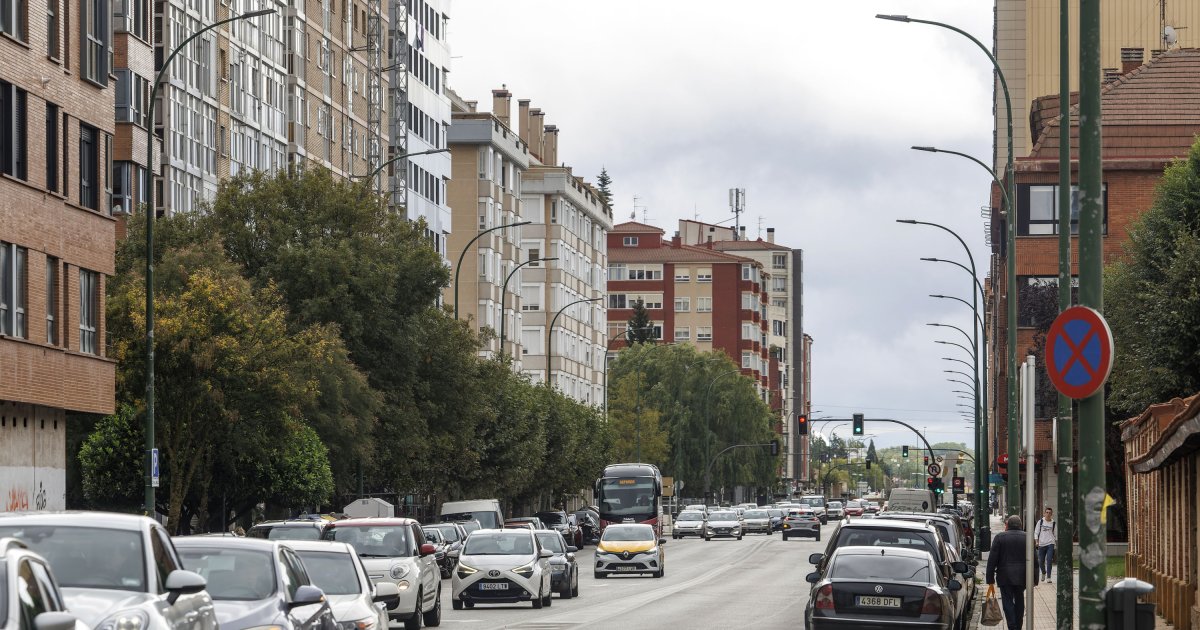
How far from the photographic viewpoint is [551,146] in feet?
439

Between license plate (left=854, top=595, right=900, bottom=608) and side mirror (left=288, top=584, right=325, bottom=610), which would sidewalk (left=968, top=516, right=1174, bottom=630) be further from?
side mirror (left=288, top=584, right=325, bottom=610)

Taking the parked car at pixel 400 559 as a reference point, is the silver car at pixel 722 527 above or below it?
below

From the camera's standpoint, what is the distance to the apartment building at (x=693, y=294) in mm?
187000

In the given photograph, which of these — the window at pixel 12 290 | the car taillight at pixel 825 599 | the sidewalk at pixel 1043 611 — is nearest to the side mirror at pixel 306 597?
the car taillight at pixel 825 599

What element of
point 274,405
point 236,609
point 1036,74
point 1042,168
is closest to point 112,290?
point 274,405

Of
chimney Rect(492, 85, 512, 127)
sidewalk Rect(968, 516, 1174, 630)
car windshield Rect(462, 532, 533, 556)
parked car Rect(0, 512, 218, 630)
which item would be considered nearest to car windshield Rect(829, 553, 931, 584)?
sidewalk Rect(968, 516, 1174, 630)

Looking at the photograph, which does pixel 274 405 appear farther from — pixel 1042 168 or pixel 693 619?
pixel 1042 168

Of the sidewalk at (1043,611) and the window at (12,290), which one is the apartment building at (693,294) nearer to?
the sidewalk at (1043,611)

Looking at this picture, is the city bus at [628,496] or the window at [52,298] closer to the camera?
the window at [52,298]

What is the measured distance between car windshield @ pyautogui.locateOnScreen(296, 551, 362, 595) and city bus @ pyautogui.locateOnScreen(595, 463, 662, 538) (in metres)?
62.0

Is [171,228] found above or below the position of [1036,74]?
below

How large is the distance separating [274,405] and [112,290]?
290 inches

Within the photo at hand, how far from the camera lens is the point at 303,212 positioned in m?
53.4

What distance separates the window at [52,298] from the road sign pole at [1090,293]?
30355 mm
